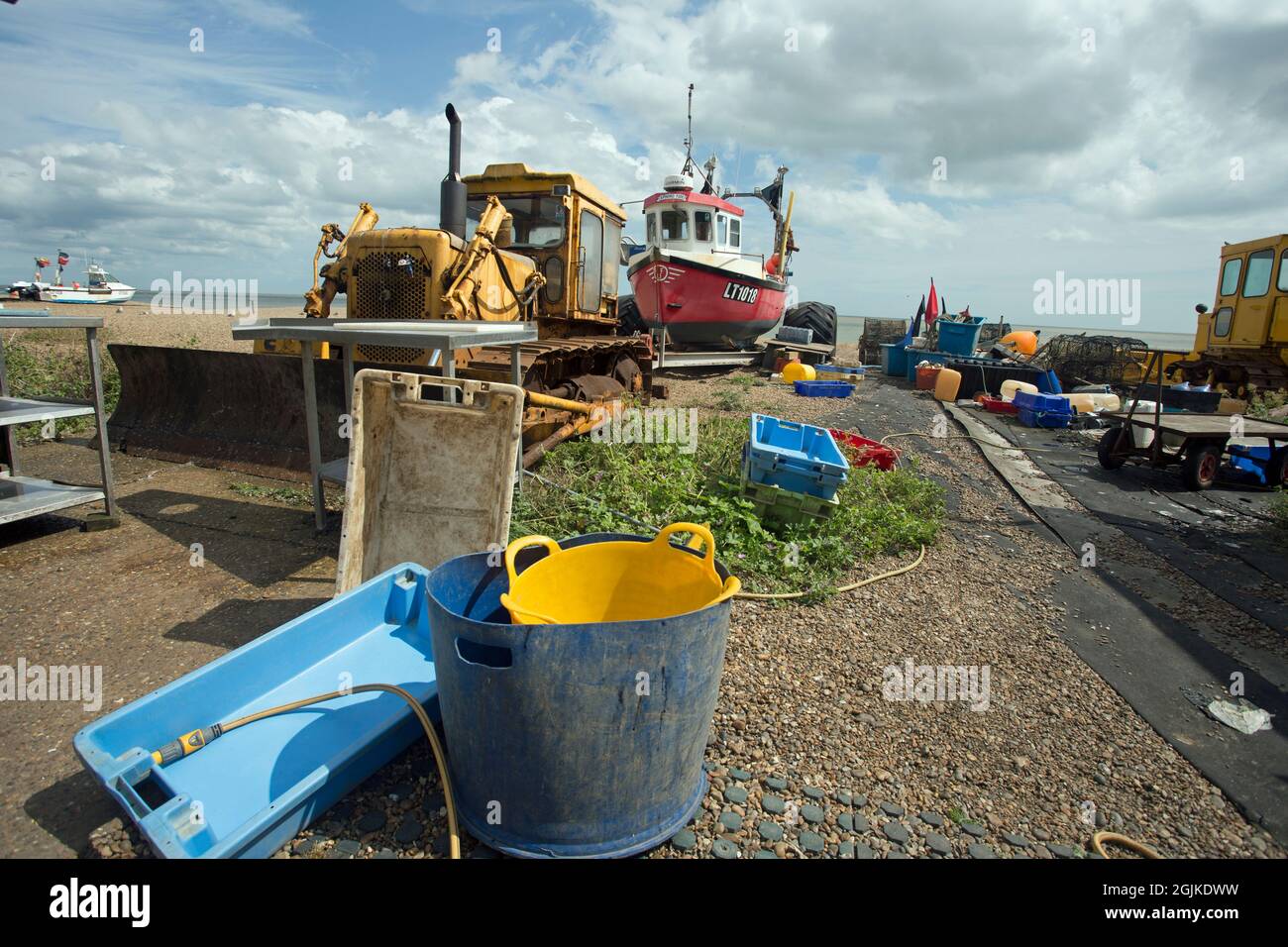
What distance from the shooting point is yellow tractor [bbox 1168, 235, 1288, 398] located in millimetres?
12133

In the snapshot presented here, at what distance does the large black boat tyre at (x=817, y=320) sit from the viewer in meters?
20.5

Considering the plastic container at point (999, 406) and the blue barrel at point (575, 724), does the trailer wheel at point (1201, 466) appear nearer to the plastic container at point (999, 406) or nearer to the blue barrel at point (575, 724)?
the plastic container at point (999, 406)

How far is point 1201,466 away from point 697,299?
32.2 feet

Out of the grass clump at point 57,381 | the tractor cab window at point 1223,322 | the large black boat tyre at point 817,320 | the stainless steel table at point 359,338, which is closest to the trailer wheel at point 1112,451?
the stainless steel table at point 359,338

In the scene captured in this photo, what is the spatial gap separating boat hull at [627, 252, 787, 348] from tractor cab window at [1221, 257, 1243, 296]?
8.96m

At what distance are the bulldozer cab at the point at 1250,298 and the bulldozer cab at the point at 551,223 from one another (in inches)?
487

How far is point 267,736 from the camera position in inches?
95.3

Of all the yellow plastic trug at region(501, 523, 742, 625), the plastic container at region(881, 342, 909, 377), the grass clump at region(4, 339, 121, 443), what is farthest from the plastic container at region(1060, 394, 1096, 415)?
the grass clump at region(4, 339, 121, 443)

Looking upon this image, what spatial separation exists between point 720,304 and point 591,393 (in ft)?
28.0

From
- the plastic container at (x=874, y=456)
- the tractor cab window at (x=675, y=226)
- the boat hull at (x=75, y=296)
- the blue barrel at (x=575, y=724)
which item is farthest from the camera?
the boat hull at (x=75, y=296)

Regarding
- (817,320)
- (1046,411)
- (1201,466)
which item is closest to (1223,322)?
(1046,411)

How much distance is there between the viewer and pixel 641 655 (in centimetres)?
185

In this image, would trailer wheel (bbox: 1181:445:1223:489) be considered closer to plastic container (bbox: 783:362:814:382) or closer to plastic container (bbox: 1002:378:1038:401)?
plastic container (bbox: 1002:378:1038:401)
